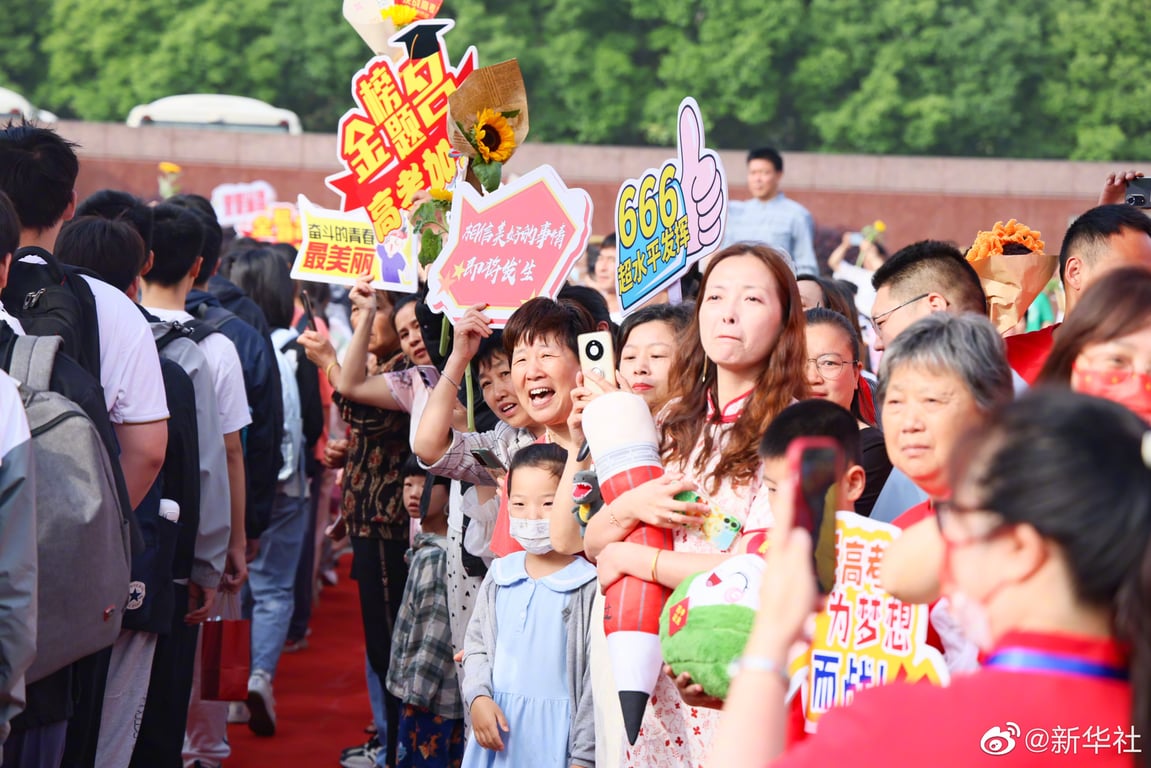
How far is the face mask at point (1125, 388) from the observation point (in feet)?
6.97

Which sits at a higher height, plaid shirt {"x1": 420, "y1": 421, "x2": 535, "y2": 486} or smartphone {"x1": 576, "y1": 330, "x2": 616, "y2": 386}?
→ smartphone {"x1": 576, "y1": 330, "x2": 616, "y2": 386}

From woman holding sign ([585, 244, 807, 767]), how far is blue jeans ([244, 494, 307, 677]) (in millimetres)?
3534

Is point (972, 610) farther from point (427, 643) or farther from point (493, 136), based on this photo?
point (427, 643)

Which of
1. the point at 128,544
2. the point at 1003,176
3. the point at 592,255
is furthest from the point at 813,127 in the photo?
the point at 128,544

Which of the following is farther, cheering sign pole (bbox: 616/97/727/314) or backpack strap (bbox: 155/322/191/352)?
backpack strap (bbox: 155/322/191/352)


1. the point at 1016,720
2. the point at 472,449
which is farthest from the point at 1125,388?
the point at 472,449

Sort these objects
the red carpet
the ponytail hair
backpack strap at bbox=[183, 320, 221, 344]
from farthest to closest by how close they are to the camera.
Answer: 1. the red carpet
2. backpack strap at bbox=[183, 320, 221, 344]
3. the ponytail hair

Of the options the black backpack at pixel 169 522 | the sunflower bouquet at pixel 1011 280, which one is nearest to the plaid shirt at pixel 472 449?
the black backpack at pixel 169 522

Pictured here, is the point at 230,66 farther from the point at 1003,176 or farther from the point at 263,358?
the point at 263,358

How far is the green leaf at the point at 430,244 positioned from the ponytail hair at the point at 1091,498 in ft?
10.0

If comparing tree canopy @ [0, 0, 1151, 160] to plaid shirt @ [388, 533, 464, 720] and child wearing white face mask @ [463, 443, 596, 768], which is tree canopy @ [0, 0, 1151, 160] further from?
child wearing white face mask @ [463, 443, 596, 768]

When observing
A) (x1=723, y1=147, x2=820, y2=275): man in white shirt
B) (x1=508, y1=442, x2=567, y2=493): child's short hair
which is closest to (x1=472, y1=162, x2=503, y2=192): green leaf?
(x1=508, y1=442, x2=567, y2=493): child's short hair

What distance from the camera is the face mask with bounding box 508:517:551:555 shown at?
360cm

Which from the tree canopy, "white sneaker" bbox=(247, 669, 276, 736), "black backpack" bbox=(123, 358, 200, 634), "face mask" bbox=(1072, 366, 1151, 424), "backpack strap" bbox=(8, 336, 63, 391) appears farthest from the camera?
the tree canopy
